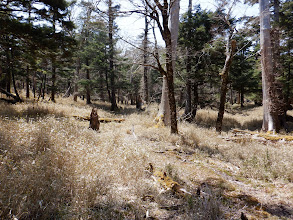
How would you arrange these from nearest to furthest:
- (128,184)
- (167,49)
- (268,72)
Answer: (128,184)
(167,49)
(268,72)

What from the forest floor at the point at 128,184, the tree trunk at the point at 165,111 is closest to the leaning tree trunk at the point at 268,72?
the tree trunk at the point at 165,111

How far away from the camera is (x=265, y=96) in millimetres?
9734

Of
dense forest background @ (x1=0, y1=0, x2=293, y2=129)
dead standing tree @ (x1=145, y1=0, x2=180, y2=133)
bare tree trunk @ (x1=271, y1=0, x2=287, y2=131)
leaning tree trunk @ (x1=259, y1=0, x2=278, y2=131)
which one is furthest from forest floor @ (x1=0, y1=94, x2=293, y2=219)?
bare tree trunk @ (x1=271, y1=0, x2=287, y2=131)

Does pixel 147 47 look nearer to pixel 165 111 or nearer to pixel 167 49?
pixel 167 49

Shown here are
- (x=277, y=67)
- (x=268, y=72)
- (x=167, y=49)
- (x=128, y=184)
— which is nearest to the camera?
(x=128, y=184)

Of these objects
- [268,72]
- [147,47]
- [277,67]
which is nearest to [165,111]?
[147,47]

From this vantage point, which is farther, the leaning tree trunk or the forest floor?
the leaning tree trunk

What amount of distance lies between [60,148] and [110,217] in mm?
1939

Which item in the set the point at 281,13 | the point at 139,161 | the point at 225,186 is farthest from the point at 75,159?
the point at 281,13

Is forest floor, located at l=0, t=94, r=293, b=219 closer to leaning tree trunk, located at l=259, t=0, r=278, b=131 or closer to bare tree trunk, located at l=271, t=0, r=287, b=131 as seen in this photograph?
leaning tree trunk, located at l=259, t=0, r=278, b=131

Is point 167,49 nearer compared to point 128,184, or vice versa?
point 128,184

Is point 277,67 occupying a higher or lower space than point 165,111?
higher

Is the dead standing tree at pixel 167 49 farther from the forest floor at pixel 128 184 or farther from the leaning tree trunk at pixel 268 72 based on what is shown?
the leaning tree trunk at pixel 268 72

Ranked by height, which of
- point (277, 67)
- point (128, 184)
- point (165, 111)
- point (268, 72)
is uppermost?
point (277, 67)
